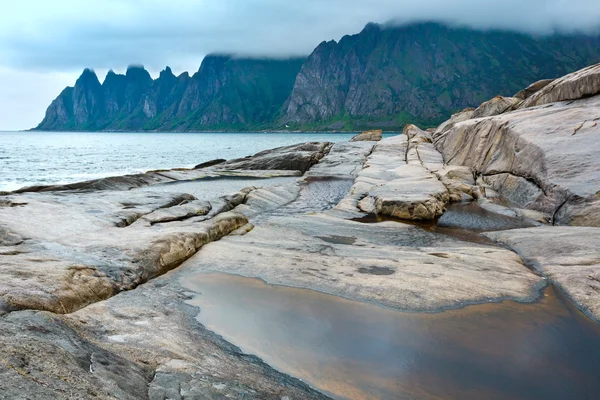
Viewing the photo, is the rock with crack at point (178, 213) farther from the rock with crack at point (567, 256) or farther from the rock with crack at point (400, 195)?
the rock with crack at point (567, 256)

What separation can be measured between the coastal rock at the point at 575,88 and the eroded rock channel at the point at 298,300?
28.0 ft

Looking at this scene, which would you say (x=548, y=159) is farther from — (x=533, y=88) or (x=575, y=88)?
(x=533, y=88)

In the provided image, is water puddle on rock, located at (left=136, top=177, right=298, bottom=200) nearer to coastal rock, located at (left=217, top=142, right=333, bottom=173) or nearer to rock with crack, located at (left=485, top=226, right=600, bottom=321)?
coastal rock, located at (left=217, top=142, right=333, bottom=173)

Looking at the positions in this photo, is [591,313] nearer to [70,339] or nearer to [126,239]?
[70,339]

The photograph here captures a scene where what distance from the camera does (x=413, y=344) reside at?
655 cm

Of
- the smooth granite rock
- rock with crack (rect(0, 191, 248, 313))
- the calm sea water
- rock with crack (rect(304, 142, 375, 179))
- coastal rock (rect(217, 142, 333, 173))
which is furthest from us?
the calm sea water

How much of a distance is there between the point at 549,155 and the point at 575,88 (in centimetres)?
1031

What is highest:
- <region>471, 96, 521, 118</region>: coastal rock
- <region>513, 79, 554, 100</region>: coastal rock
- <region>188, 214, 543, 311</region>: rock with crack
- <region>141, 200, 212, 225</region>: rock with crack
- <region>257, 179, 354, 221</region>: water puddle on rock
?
<region>513, 79, 554, 100</region>: coastal rock

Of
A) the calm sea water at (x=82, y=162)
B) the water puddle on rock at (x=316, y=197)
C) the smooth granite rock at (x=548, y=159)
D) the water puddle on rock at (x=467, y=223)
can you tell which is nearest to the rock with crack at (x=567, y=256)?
the water puddle on rock at (x=467, y=223)

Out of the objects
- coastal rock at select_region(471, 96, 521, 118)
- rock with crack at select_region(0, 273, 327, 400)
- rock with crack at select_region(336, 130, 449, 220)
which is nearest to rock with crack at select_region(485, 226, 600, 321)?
rock with crack at select_region(336, 130, 449, 220)

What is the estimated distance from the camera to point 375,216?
1850 centimetres

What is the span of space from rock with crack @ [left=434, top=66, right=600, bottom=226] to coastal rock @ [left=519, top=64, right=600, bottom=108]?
0.06 meters

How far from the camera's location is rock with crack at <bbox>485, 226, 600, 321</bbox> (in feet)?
27.1

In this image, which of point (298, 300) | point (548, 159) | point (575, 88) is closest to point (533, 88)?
point (575, 88)
